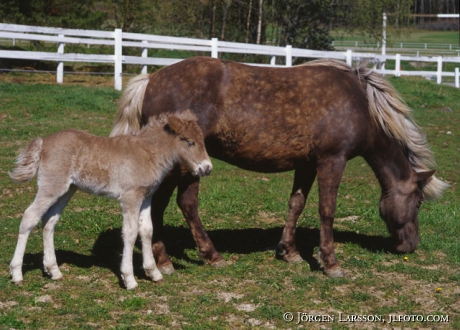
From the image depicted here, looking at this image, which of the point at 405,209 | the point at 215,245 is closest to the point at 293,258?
the point at 215,245

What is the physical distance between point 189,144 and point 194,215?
1126 millimetres

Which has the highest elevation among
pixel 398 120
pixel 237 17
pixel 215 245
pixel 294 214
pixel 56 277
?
pixel 237 17

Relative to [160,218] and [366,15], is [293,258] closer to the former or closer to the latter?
[160,218]

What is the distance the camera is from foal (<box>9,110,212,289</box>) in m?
6.01

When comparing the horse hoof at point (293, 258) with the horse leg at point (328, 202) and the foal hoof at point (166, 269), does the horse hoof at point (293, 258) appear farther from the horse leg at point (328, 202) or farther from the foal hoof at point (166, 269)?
the foal hoof at point (166, 269)

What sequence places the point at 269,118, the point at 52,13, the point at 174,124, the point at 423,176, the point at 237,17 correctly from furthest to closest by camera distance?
the point at 237,17
the point at 52,13
the point at 423,176
the point at 269,118
the point at 174,124

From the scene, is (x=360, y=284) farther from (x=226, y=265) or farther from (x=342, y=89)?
(x=342, y=89)

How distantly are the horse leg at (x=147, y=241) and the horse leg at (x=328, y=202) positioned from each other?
179cm

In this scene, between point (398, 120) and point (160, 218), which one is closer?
point (160, 218)

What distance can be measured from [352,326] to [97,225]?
12.8ft

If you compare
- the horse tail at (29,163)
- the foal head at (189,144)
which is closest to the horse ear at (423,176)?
the foal head at (189,144)

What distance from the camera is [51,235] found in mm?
6301

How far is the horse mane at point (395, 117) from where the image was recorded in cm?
725

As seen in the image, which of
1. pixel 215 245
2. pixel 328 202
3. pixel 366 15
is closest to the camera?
pixel 328 202
